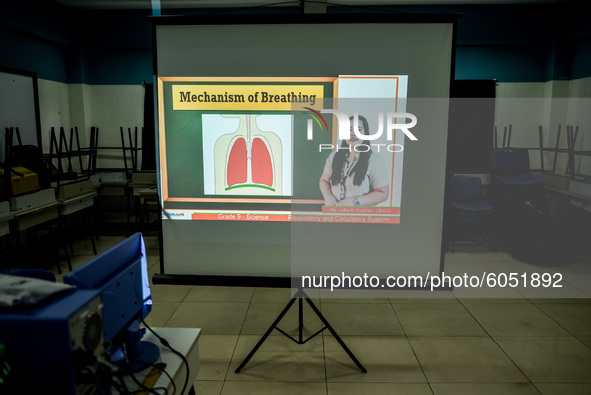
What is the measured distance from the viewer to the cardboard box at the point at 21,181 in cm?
344

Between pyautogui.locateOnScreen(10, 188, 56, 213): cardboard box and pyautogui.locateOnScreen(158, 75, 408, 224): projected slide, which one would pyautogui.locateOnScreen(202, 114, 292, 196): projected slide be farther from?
pyautogui.locateOnScreen(10, 188, 56, 213): cardboard box

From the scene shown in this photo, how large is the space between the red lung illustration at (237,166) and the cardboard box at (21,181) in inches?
101

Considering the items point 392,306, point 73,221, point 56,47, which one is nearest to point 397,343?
point 392,306

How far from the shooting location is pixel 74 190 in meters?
4.25

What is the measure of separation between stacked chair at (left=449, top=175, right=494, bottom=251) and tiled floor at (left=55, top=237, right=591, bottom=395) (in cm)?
114

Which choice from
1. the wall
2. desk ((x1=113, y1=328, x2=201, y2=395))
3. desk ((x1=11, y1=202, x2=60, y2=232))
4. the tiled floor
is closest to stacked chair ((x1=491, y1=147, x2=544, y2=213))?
the wall

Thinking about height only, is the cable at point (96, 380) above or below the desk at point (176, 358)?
above

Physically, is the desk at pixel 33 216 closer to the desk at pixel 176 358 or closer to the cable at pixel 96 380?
the desk at pixel 176 358

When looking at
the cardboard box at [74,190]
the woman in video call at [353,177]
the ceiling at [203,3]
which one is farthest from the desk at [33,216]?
the woman in video call at [353,177]

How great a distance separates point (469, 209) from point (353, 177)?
3233mm

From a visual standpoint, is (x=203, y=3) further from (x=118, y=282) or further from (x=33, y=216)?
(x=118, y=282)

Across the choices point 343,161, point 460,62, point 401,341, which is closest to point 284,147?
point 343,161

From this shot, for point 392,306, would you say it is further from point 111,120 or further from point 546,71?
point 111,120

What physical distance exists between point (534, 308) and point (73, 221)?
5.57 m
